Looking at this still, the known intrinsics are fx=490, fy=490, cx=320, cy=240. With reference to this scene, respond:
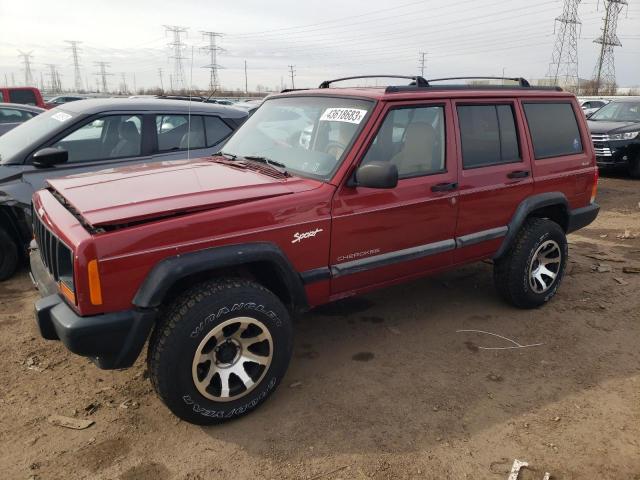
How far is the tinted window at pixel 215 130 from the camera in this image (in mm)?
5824

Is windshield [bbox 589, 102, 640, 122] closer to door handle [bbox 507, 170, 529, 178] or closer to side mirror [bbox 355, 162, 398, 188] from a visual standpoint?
door handle [bbox 507, 170, 529, 178]

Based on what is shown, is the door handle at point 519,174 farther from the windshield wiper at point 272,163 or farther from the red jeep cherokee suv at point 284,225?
the windshield wiper at point 272,163

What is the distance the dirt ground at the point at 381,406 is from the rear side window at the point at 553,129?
145 cm

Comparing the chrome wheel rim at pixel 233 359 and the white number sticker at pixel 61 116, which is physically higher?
the white number sticker at pixel 61 116

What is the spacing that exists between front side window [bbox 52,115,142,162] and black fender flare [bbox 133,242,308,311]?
3093mm

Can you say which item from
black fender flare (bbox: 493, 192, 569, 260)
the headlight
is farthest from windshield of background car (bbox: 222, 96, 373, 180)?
the headlight

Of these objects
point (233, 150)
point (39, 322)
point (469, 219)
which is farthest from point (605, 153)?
point (39, 322)

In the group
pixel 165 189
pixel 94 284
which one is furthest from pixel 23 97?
pixel 94 284

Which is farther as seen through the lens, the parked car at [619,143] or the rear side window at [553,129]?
the parked car at [619,143]

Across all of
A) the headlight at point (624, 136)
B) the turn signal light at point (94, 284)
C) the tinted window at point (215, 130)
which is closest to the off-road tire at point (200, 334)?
the turn signal light at point (94, 284)

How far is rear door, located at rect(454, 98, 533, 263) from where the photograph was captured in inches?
147

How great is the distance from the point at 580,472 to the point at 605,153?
10.2 m

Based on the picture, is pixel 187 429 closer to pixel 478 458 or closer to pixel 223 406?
pixel 223 406

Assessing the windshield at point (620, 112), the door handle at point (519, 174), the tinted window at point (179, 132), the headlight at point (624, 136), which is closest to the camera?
the door handle at point (519, 174)
